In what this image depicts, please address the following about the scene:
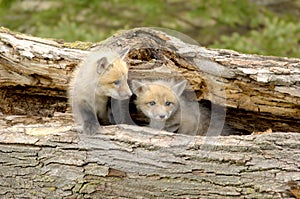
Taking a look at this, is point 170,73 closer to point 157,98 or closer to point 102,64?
point 157,98

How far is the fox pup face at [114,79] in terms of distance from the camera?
4320mm

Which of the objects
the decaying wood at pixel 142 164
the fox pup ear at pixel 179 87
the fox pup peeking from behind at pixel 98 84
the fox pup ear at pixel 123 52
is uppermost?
the fox pup ear at pixel 123 52

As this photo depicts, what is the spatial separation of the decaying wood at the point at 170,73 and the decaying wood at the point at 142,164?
0.60 meters

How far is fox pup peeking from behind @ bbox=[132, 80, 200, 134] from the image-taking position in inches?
182

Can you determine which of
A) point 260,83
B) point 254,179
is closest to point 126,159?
point 254,179

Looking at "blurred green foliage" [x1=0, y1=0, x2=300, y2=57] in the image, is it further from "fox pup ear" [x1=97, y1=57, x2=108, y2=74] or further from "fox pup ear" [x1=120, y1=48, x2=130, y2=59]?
"fox pup ear" [x1=97, y1=57, x2=108, y2=74]

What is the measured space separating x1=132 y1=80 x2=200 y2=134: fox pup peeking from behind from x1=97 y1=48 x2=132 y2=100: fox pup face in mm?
246

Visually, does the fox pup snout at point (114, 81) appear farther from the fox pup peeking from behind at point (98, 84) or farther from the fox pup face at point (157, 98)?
the fox pup face at point (157, 98)

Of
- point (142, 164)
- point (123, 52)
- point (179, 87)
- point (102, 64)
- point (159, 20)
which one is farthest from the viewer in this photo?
point (159, 20)

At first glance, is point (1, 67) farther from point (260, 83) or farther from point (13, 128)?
point (260, 83)

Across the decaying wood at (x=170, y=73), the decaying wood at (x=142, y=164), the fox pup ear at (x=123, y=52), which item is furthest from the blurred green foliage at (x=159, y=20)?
the decaying wood at (x=142, y=164)

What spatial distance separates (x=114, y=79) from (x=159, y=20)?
3.29 meters

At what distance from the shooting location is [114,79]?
14.2 ft

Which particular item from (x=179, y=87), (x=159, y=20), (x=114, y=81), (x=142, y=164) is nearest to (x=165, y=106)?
(x=179, y=87)
